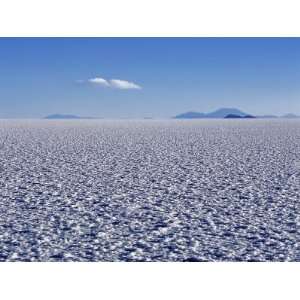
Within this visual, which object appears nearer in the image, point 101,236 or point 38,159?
point 101,236

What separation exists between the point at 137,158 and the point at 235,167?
270 centimetres

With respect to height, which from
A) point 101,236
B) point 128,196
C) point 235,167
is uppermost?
point 235,167

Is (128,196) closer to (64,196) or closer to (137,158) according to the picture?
(64,196)

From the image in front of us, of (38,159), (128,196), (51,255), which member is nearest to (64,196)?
(128,196)

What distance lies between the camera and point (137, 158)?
11867mm

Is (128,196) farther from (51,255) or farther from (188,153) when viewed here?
(188,153)
